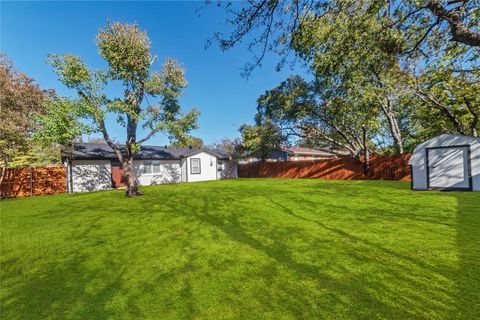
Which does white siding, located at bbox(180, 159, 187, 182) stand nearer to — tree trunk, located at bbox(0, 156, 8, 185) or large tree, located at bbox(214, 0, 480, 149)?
tree trunk, located at bbox(0, 156, 8, 185)

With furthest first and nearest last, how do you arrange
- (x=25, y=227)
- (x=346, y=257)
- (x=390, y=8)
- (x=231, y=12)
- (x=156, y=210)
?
(x=156, y=210)
(x=25, y=227)
(x=390, y=8)
(x=346, y=257)
(x=231, y=12)

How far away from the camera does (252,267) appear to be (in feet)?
11.9

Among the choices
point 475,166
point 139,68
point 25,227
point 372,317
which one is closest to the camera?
point 372,317

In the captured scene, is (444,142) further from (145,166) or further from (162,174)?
(145,166)

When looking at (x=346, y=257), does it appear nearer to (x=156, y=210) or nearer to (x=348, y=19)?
(x=348, y=19)

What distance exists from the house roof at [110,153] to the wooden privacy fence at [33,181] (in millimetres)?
1526

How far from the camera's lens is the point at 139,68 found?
12297 mm

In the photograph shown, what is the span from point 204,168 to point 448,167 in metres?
18.6

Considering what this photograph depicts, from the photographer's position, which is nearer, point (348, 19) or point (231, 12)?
point (231, 12)

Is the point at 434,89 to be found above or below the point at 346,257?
above

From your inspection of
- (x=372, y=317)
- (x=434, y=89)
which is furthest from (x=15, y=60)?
(x=434, y=89)

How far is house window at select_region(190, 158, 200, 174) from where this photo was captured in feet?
75.6

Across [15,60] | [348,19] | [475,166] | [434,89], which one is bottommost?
[475,166]

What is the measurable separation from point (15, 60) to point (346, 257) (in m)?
26.3
